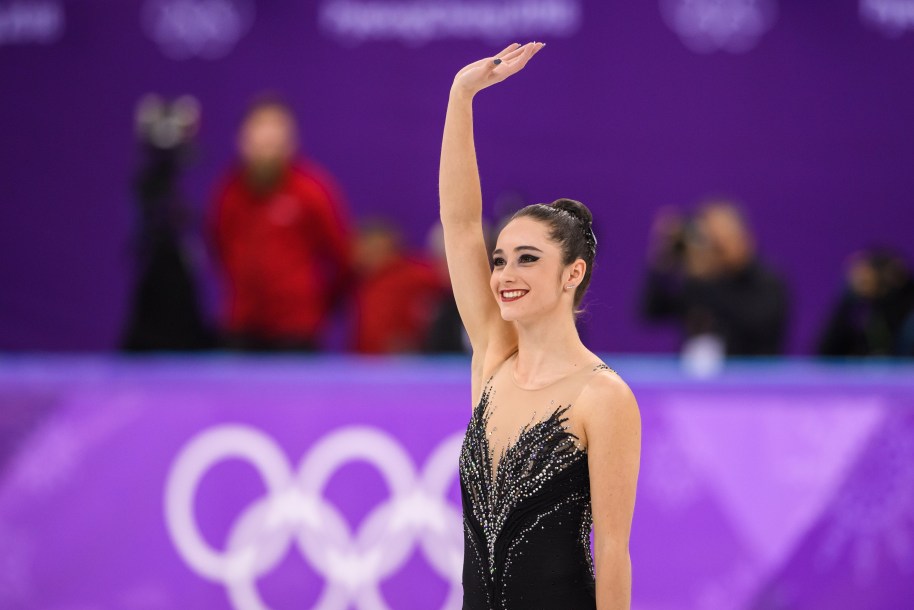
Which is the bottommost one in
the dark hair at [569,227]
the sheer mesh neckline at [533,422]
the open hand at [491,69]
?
the sheer mesh neckline at [533,422]

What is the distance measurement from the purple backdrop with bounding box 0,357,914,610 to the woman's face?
7.62 ft

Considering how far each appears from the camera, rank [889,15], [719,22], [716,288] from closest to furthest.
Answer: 1. [716,288]
2. [889,15]
3. [719,22]

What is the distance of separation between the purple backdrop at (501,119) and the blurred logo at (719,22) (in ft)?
0.05

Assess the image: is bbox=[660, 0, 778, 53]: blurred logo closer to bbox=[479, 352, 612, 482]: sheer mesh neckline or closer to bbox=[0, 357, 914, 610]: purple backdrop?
bbox=[0, 357, 914, 610]: purple backdrop

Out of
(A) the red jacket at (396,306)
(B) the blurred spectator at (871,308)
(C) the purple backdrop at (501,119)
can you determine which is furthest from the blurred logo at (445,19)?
(B) the blurred spectator at (871,308)

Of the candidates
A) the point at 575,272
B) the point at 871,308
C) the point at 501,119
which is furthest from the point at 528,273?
the point at 501,119

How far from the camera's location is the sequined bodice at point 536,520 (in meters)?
2.85

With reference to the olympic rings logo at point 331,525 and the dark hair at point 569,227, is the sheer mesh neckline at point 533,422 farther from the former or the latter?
the olympic rings logo at point 331,525

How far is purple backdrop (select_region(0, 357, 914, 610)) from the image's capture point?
200 inches

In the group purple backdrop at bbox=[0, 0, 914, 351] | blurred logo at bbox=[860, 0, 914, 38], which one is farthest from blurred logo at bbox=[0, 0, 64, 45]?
blurred logo at bbox=[860, 0, 914, 38]

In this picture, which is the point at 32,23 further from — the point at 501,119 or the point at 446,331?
the point at 446,331

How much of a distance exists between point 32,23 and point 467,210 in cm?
714

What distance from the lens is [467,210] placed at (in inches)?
123

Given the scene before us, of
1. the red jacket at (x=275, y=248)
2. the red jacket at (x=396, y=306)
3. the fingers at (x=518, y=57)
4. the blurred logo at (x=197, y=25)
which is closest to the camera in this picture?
the fingers at (x=518, y=57)
